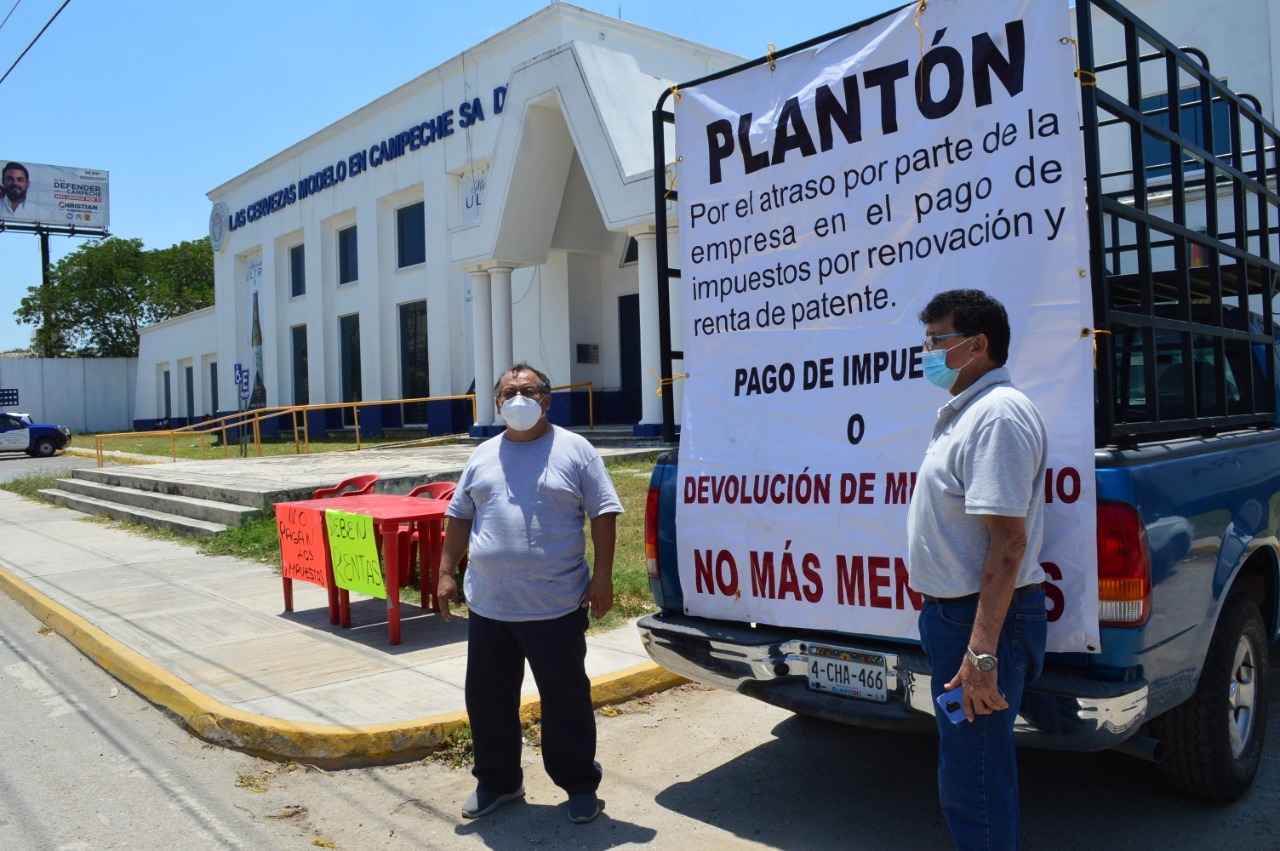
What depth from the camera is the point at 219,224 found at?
3781 cm

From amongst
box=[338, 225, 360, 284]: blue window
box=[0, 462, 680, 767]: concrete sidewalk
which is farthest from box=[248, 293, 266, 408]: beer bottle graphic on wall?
box=[0, 462, 680, 767]: concrete sidewalk

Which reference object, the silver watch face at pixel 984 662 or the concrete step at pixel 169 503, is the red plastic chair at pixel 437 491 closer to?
the concrete step at pixel 169 503

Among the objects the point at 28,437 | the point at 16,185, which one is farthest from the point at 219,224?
the point at 16,185

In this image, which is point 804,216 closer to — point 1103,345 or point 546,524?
point 1103,345

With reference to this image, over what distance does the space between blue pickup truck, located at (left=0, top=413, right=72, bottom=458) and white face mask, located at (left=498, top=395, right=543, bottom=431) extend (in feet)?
109

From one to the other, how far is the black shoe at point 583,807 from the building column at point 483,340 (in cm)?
1690

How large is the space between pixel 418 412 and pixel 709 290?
79.6ft

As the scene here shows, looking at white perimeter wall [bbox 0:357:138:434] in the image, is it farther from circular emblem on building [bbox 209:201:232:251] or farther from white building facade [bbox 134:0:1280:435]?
white building facade [bbox 134:0:1280:435]

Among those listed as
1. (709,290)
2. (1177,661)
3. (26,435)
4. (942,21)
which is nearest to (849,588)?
(1177,661)

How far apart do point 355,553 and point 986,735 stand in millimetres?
4933

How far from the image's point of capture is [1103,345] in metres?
3.45

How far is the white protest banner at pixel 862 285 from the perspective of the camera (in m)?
3.50

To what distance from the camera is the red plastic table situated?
6.58 metres

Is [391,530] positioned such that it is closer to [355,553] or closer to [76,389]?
[355,553]
